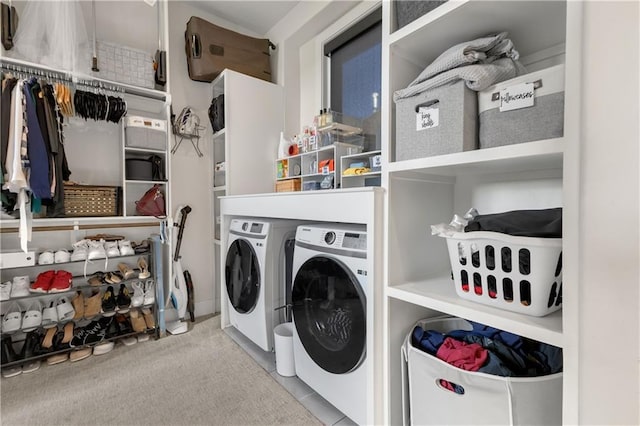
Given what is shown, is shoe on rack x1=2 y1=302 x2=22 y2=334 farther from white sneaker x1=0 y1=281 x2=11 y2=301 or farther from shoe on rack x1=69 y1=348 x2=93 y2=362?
shoe on rack x1=69 y1=348 x2=93 y2=362

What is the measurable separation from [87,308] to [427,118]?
2.41 meters

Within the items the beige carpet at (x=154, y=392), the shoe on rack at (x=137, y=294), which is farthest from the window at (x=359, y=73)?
the shoe on rack at (x=137, y=294)

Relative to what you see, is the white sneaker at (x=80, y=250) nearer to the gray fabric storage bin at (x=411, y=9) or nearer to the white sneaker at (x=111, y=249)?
the white sneaker at (x=111, y=249)

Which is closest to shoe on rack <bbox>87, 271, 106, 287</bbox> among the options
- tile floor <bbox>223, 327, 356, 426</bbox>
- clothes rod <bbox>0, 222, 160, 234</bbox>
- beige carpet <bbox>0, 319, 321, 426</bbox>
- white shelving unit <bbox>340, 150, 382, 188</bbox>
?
clothes rod <bbox>0, 222, 160, 234</bbox>

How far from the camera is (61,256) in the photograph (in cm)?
198

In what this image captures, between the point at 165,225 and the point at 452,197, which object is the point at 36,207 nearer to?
the point at 165,225

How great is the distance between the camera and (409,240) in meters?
1.25

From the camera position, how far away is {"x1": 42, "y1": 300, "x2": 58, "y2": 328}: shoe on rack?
1924mm

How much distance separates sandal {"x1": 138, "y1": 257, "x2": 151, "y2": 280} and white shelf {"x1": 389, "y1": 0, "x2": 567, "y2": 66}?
2.21m

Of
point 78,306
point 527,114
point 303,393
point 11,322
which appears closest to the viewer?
point 527,114

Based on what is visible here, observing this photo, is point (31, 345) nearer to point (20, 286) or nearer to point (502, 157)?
point (20, 286)

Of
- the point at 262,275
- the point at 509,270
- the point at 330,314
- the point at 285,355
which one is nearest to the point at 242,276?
the point at 262,275

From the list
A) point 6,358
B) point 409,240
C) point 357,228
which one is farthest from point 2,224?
point 409,240

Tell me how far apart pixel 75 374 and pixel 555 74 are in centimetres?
→ 266
